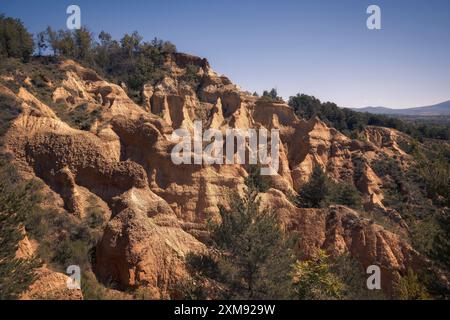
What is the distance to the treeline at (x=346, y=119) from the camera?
68188 millimetres

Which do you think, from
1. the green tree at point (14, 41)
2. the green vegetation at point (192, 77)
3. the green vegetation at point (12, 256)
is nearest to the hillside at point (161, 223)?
the green vegetation at point (12, 256)

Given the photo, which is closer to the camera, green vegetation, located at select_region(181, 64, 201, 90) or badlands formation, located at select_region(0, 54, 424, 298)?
badlands formation, located at select_region(0, 54, 424, 298)

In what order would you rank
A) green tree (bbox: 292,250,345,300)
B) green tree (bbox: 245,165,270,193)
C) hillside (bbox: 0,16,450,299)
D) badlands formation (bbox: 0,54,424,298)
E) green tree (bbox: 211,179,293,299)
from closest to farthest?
green tree (bbox: 211,179,293,299) → hillside (bbox: 0,16,450,299) → green tree (bbox: 292,250,345,300) → badlands formation (bbox: 0,54,424,298) → green tree (bbox: 245,165,270,193)

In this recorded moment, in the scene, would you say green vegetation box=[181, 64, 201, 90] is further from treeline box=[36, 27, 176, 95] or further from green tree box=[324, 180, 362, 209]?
green tree box=[324, 180, 362, 209]

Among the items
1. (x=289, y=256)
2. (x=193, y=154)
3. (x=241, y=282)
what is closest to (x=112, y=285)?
(x=241, y=282)

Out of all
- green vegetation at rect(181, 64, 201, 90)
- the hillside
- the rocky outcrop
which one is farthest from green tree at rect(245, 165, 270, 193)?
green vegetation at rect(181, 64, 201, 90)

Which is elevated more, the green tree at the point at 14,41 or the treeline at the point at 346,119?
the green tree at the point at 14,41

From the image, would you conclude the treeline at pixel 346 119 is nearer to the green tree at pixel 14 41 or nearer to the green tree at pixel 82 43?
the green tree at pixel 82 43

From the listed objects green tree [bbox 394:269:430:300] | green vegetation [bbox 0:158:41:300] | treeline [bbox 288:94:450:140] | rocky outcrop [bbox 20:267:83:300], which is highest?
treeline [bbox 288:94:450:140]

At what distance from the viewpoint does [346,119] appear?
70.9m

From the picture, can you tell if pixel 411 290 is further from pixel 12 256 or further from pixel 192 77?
pixel 192 77

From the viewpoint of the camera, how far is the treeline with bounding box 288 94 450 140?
68188 millimetres
